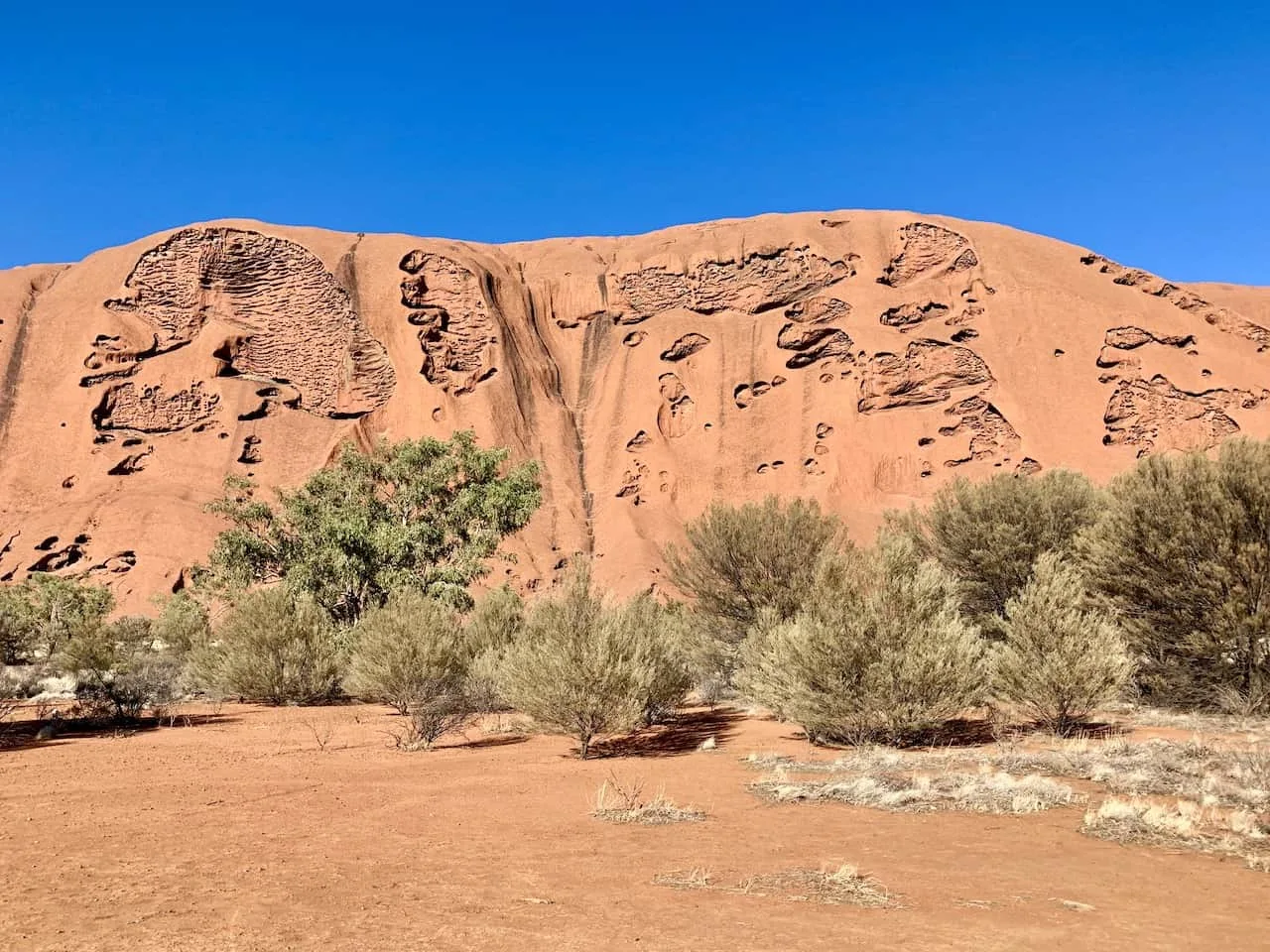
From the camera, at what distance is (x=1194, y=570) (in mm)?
13719

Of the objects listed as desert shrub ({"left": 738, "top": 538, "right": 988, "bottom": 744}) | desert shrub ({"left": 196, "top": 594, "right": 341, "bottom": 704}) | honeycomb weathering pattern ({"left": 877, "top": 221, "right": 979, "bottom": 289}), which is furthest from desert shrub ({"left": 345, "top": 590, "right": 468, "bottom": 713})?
honeycomb weathering pattern ({"left": 877, "top": 221, "right": 979, "bottom": 289})

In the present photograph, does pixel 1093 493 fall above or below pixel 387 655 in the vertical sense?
above

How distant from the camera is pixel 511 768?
10.6m

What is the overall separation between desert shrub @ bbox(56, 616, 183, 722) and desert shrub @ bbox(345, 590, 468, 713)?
183 inches

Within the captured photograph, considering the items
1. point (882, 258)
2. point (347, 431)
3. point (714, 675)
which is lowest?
point (714, 675)

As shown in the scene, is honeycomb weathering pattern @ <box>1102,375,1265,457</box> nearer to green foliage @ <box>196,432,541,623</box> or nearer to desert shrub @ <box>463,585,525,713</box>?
green foliage @ <box>196,432,541,623</box>

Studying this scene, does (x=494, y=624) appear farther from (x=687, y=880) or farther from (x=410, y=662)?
(x=687, y=880)

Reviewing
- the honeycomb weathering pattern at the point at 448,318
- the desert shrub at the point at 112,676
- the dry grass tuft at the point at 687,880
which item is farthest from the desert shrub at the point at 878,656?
the honeycomb weathering pattern at the point at 448,318

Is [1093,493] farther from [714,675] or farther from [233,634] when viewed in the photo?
[233,634]

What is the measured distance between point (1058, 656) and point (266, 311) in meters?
54.2

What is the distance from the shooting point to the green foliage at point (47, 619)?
1608cm

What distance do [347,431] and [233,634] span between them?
34.8 metres

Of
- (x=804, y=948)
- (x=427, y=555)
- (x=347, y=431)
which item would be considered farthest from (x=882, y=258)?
(x=804, y=948)

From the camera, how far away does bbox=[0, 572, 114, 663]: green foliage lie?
1608 centimetres
